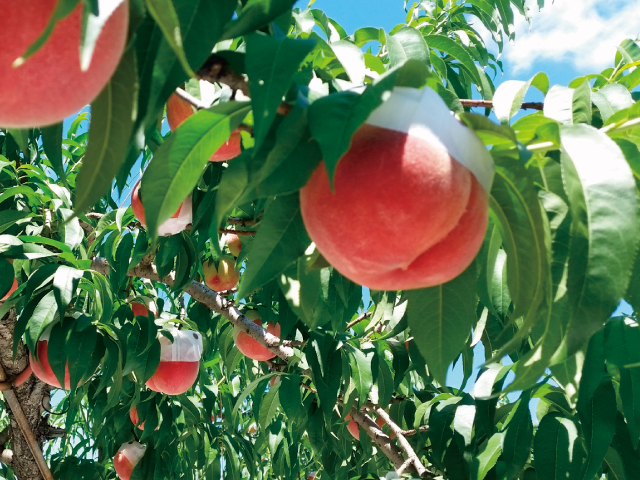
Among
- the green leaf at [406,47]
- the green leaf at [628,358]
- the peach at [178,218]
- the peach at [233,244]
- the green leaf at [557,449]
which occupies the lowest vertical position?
the peach at [233,244]

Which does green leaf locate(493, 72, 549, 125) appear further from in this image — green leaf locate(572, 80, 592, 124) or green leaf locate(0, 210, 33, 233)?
green leaf locate(0, 210, 33, 233)

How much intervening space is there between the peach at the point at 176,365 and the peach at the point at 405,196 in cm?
140

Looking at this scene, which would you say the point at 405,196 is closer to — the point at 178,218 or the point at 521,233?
the point at 521,233

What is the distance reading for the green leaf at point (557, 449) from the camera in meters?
0.90

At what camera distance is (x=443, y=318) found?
0.58 m

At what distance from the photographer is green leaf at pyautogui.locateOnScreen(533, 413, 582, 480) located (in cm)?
90

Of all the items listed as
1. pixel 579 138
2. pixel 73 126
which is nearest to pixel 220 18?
pixel 579 138

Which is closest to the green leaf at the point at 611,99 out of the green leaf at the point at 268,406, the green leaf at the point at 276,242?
the green leaf at the point at 276,242

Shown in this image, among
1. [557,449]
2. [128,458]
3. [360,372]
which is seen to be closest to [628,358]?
[557,449]

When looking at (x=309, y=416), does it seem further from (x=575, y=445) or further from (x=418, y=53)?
(x=418, y=53)

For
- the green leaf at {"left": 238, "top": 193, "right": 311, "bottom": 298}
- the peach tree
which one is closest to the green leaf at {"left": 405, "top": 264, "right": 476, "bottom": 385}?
the peach tree

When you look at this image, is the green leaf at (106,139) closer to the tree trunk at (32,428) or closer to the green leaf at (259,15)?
the green leaf at (259,15)

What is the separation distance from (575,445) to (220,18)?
83cm

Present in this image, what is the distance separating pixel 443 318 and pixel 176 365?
52.8 inches
